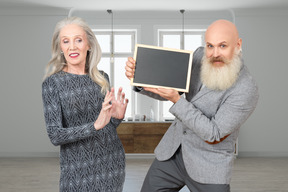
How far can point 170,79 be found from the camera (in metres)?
1.99

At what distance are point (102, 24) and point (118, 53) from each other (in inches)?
28.3

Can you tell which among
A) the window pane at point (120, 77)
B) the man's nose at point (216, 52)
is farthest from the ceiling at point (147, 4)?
the man's nose at point (216, 52)

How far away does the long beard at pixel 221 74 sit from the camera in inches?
80.0

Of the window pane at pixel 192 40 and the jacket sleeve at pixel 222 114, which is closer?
the jacket sleeve at pixel 222 114

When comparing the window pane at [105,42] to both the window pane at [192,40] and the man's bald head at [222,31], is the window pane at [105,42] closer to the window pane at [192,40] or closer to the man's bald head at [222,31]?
the window pane at [192,40]

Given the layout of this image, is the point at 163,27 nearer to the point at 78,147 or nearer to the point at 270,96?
the point at 270,96

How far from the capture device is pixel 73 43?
6.16 feet

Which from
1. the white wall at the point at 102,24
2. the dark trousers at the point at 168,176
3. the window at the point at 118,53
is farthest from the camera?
the window at the point at 118,53

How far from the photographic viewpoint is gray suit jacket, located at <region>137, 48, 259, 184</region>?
198cm

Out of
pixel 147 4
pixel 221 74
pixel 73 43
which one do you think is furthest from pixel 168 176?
pixel 147 4

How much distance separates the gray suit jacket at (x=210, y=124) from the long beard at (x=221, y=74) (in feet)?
0.12

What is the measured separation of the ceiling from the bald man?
5313 millimetres

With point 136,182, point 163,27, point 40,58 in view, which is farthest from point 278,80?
point 40,58

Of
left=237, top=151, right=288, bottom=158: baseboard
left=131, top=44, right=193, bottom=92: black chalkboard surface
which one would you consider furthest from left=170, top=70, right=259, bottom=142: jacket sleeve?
left=237, top=151, right=288, bottom=158: baseboard
